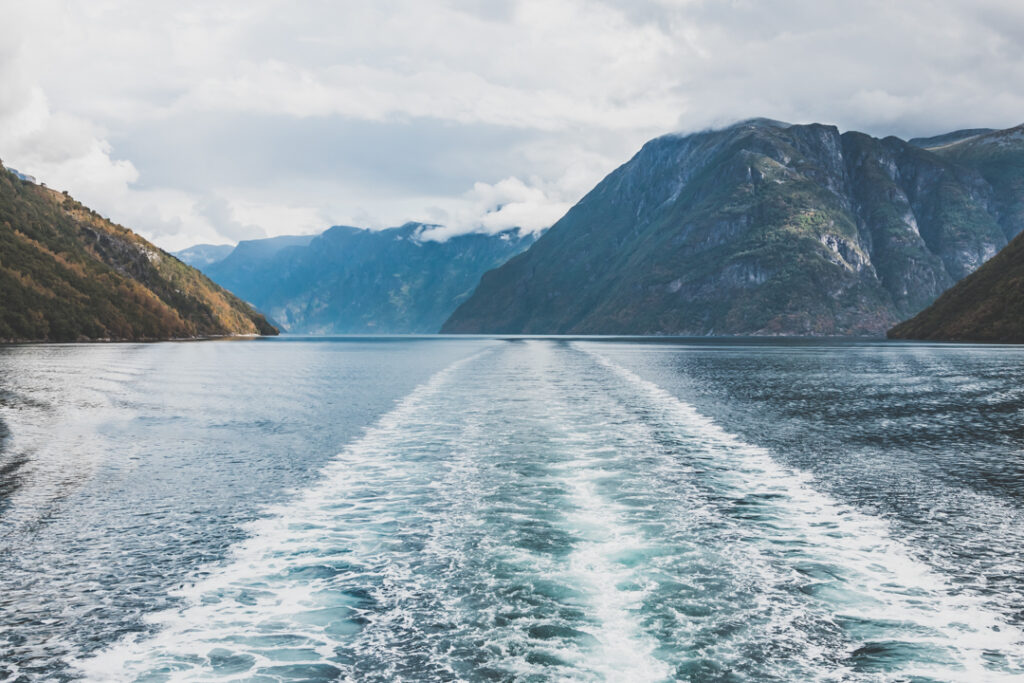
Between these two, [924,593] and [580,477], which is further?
[580,477]

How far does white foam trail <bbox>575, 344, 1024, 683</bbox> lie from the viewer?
10.1 metres

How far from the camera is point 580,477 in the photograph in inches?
909

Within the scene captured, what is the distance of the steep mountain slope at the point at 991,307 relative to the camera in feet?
522

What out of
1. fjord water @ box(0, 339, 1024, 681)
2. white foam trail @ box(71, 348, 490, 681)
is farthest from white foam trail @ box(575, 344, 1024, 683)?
white foam trail @ box(71, 348, 490, 681)

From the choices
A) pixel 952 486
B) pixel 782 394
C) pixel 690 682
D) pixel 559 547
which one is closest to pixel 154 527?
pixel 559 547

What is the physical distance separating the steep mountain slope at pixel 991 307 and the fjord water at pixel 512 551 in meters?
153

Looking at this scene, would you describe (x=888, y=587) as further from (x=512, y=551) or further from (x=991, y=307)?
(x=991, y=307)

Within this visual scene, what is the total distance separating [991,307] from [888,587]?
A: 633 feet

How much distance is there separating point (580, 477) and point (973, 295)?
207 meters

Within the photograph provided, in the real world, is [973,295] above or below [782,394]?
above

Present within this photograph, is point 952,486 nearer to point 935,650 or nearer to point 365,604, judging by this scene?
point 935,650

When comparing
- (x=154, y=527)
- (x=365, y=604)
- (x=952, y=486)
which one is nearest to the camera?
(x=365, y=604)

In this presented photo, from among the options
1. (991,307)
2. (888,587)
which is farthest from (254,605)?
(991,307)

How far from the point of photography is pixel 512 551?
50.3ft
